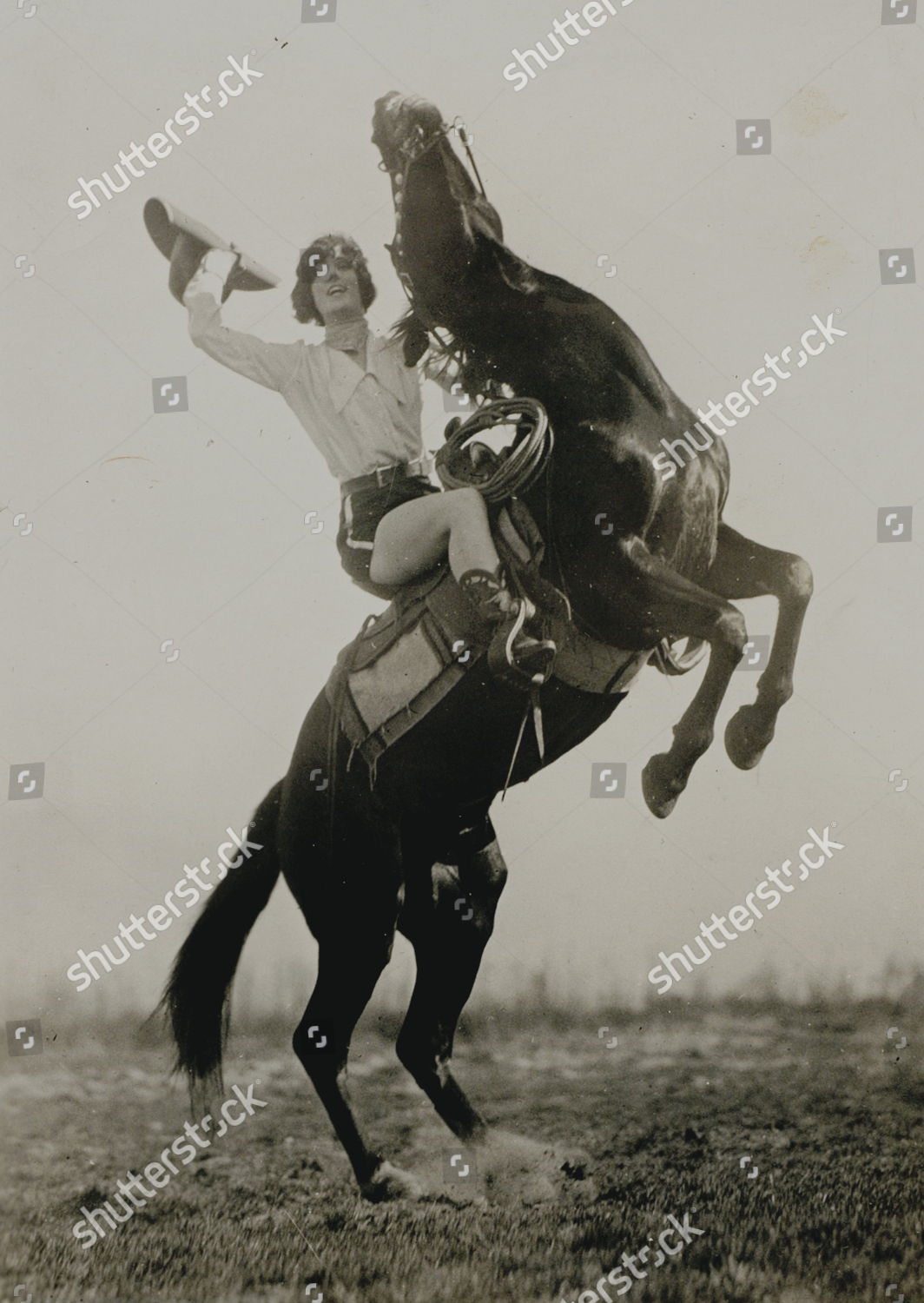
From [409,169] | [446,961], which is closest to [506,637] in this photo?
[446,961]

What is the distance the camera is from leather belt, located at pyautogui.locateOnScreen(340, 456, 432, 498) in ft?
9.59

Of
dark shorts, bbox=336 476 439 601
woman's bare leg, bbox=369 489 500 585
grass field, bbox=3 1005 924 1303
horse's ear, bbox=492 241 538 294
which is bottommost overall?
grass field, bbox=3 1005 924 1303

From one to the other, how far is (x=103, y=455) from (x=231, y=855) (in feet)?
3.67

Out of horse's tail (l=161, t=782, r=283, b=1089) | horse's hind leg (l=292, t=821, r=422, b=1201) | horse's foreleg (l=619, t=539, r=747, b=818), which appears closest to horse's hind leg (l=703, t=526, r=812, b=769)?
horse's foreleg (l=619, t=539, r=747, b=818)

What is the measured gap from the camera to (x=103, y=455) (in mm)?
3068

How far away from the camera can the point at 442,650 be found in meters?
2.82

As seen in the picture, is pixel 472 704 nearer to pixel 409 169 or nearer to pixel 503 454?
pixel 503 454

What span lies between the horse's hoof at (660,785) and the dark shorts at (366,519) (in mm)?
802

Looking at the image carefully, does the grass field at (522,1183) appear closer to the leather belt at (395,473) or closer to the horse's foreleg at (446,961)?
the horse's foreleg at (446,961)

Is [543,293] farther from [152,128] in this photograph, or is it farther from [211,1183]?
[211,1183]

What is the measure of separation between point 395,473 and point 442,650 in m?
0.48

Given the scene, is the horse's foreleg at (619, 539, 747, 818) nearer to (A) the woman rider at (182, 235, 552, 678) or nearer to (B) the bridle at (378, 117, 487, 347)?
(A) the woman rider at (182, 235, 552, 678)

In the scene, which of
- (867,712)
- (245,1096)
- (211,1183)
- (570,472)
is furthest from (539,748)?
(211,1183)

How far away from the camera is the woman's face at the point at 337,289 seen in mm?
2969
